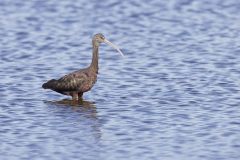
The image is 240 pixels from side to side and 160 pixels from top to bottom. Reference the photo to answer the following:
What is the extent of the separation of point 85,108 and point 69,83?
749 millimetres

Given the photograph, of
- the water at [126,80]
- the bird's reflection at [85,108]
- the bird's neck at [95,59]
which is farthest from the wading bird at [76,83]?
→ the water at [126,80]

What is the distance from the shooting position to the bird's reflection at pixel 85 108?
1702 cm

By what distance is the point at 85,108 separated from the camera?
60.4 feet

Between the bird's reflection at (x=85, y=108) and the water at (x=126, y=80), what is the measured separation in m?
0.02

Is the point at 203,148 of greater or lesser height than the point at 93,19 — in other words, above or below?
below

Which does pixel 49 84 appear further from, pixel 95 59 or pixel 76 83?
pixel 95 59

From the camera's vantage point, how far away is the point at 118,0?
112ft

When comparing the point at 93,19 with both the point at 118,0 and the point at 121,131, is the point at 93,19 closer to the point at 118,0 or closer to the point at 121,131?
the point at 118,0

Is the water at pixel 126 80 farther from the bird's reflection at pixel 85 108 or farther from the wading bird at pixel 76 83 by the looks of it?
the wading bird at pixel 76 83

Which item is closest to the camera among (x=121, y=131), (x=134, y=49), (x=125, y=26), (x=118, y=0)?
(x=121, y=131)

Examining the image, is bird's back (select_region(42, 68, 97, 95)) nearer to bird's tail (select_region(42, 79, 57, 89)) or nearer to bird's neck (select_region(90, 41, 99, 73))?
bird's tail (select_region(42, 79, 57, 89))

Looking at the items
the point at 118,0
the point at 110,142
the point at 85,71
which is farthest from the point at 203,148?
the point at 118,0

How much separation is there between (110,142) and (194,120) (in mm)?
2209

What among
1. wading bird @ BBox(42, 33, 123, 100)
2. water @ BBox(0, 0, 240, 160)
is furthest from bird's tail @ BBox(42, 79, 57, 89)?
water @ BBox(0, 0, 240, 160)
